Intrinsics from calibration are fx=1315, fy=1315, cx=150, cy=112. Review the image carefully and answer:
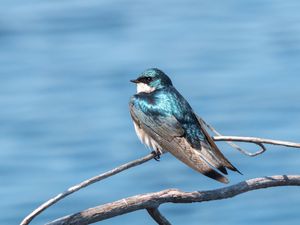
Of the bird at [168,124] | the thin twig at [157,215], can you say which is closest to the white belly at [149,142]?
the bird at [168,124]

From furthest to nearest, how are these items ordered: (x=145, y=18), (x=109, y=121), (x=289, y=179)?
(x=145, y=18) < (x=109, y=121) < (x=289, y=179)

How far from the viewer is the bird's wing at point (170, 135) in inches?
190

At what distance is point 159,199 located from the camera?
3.70 metres

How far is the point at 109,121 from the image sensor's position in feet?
28.3

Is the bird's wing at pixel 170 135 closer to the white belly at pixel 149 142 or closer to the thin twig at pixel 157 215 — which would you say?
the white belly at pixel 149 142

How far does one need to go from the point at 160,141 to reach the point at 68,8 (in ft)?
21.3

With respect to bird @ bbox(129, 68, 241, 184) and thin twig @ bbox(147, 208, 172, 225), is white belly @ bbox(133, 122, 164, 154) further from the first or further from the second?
thin twig @ bbox(147, 208, 172, 225)

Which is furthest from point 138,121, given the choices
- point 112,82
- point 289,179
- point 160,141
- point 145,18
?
point 145,18

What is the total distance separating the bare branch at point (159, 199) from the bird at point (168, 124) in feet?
2.94

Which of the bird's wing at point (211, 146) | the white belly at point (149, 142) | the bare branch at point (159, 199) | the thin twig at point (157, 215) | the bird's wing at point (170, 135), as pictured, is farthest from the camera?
the white belly at point (149, 142)

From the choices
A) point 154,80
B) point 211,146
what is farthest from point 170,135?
point 154,80

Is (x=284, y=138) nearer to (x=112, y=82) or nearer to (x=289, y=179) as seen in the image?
(x=112, y=82)

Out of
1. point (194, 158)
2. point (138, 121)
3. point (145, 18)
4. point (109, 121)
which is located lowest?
point (194, 158)

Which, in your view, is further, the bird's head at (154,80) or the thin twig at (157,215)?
the bird's head at (154,80)
